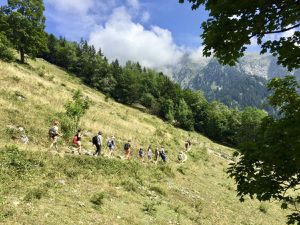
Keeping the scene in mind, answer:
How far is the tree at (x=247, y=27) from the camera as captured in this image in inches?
296

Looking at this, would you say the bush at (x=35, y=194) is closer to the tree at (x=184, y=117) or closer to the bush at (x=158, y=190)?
the bush at (x=158, y=190)

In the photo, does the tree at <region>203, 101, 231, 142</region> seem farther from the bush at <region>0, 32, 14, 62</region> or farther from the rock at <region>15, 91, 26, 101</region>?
the rock at <region>15, 91, 26, 101</region>

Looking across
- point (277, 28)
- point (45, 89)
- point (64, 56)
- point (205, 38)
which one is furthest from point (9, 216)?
point (64, 56)

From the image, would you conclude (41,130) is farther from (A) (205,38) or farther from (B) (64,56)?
(B) (64,56)

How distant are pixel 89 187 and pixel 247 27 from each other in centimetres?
1464

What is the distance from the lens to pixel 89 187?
65.5ft

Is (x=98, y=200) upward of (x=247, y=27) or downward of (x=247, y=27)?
downward

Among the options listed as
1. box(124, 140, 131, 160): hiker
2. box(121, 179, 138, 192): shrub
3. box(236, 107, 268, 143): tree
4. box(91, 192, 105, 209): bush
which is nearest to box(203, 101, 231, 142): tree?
box(236, 107, 268, 143): tree

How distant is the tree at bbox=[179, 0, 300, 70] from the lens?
24.7 feet

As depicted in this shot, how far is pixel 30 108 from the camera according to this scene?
105ft

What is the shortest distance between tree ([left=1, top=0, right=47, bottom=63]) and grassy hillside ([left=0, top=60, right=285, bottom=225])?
2312 centimetres

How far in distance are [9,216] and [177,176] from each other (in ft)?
65.9

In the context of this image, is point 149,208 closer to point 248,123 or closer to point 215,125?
point 215,125

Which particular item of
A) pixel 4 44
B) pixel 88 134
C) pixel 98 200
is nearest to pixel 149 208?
pixel 98 200
